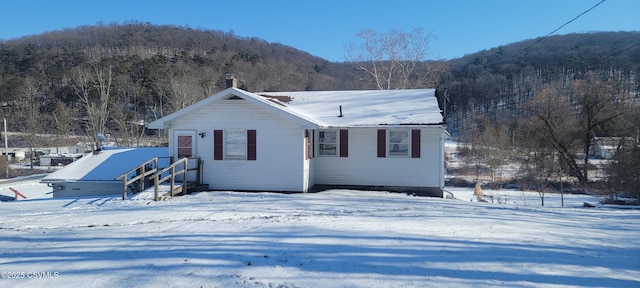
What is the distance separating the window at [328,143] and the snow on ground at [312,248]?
15.7ft

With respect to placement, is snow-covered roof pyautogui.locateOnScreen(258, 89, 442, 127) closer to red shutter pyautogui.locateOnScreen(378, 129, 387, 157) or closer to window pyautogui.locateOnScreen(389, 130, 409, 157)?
red shutter pyautogui.locateOnScreen(378, 129, 387, 157)

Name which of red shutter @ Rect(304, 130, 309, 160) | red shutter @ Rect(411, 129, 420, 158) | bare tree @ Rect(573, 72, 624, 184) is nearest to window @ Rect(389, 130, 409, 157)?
red shutter @ Rect(411, 129, 420, 158)

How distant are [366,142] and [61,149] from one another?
1795 inches

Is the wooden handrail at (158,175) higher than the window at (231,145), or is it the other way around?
the window at (231,145)

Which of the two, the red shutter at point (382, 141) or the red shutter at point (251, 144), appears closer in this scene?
the red shutter at point (251, 144)

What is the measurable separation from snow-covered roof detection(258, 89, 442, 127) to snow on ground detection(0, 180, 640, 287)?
484cm

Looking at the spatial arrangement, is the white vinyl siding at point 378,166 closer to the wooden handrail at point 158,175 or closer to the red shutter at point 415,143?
the red shutter at point 415,143

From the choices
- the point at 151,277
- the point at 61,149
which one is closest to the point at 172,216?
the point at 151,277

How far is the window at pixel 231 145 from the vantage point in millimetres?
13695

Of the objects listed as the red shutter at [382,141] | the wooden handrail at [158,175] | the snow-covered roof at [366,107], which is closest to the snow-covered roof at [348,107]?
the snow-covered roof at [366,107]

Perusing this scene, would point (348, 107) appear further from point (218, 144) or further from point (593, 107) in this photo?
point (593, 107)

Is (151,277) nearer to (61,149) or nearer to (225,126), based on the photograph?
(225,126)

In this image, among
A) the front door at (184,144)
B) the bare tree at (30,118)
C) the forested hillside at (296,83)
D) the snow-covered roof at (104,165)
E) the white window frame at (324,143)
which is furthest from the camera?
the bare tree at (30,118)

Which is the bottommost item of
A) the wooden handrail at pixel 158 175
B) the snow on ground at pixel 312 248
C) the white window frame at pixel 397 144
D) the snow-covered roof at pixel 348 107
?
the snow on ground at pixel 312 248
